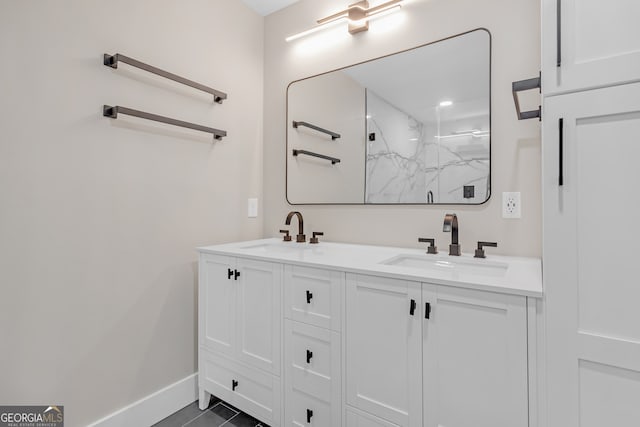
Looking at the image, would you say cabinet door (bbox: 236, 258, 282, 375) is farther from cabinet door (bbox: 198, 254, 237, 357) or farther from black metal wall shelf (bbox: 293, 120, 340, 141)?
black metal wall shelf (bbox: 293, 120, 340, 141)

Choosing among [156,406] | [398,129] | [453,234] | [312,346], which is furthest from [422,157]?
[156,406]

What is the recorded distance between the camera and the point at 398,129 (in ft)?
5.77

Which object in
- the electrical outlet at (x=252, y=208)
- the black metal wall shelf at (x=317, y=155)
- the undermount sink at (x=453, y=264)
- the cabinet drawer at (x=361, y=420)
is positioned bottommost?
the cabinet drawer at (x=361, y=420)

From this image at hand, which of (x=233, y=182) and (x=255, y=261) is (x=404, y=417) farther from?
(x=233, y=182)

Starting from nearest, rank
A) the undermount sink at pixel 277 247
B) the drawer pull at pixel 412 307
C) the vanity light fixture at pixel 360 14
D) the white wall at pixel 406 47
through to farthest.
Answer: the drawer pull at pixel 412 307, the white wall at pixel 406 47, the vanity light fixture at pixel 360 14, the undermount sink at pixel 277 247

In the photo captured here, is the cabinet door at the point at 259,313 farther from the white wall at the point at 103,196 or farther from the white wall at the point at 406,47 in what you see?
the white wall at the point at 406,47

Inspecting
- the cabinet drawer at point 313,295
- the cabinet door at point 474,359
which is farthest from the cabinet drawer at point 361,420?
the cabinet drawer at point 313,295

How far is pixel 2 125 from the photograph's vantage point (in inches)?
48.3

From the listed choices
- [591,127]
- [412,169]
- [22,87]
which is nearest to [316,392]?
[412,169]

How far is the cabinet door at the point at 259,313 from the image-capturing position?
1.46m

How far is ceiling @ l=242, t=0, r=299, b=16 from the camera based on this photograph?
2205 millimetres

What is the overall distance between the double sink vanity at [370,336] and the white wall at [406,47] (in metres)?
0.17

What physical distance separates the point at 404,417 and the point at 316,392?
0.37 metres

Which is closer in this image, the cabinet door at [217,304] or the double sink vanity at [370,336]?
the double sink vanity at [370,336]
